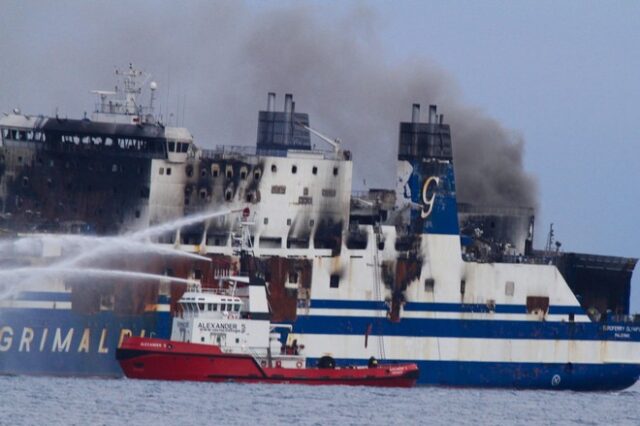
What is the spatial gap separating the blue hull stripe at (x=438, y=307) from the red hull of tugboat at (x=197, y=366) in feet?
9.81

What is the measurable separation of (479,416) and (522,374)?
9.75 m

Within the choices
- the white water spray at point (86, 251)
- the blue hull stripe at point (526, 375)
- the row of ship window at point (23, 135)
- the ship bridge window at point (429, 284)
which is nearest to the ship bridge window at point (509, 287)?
the blue hull stripe at point (526, 375)

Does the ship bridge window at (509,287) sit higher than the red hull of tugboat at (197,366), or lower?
higher

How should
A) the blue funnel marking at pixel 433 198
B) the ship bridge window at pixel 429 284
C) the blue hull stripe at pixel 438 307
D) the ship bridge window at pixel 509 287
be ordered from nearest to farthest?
1. the blue hull stripe at pixel 438 307
2. the ship bridge window at pixel 429 284
3. the blue funnel marking at pixel 433 198
4. the ship bridge window at pixel 509 287

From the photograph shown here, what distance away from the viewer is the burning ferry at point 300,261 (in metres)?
70.4

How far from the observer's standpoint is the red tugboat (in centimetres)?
6762

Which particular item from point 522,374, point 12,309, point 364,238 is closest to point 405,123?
point 364,238

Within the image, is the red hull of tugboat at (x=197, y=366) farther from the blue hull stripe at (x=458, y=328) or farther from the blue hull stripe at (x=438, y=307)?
the blue hull stripe at (x=438, y=307)

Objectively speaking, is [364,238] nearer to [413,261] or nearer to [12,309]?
[413,261]

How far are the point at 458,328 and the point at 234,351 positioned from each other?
27.9 ft

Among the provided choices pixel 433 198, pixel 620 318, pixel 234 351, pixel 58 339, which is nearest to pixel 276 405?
pixel 234 351

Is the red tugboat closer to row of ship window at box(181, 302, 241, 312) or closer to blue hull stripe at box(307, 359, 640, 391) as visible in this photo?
row of ship window at box(181, 302, 241, 312)

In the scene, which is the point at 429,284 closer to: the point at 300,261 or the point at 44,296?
the point at 300,261

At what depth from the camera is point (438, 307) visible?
240ft
